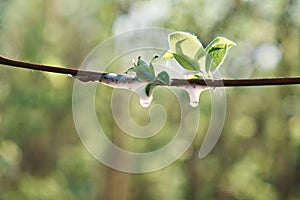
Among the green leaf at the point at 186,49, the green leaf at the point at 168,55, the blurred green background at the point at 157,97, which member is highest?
the green leaf at the point at 186,49

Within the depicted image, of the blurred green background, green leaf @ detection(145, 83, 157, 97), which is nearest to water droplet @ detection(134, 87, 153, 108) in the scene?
green leaf @ detection(145, 83, 157, 97)

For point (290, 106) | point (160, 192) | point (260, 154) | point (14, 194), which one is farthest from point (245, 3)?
point (14, 194)

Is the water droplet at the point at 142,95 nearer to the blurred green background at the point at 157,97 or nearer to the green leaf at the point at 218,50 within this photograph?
the green leaf at the point at 218,50

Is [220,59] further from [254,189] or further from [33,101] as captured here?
[254,189]

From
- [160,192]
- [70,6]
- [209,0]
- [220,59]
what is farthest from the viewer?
[160,192]

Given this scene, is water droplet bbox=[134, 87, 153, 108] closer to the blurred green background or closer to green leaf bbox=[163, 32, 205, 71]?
green leaf bbox=[163, 32, 205, 71]

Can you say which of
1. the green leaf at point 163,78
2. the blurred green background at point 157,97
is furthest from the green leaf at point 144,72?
the blurred green background at point 157,97
